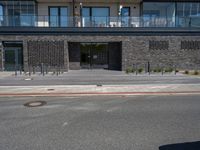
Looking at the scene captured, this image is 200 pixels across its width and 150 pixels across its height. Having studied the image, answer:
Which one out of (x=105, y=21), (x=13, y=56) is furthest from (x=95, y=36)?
(x=13, y=56)

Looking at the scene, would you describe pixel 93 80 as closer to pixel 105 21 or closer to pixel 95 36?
pixel 95 36

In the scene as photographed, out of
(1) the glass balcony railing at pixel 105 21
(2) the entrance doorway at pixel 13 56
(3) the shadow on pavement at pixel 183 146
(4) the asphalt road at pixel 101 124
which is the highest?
(1) the glass balcony railing at pixel 105 21

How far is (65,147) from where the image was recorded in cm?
510

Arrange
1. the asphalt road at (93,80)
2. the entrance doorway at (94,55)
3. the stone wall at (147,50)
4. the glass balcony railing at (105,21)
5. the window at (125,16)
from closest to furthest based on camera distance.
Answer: the asphalt road at (93,80), the stone wall at (147,50), the glass balcony railing at (105,21), the window at (125,16), the entrance doorway at (94,55)

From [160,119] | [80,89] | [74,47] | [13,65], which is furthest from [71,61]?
[160,119]

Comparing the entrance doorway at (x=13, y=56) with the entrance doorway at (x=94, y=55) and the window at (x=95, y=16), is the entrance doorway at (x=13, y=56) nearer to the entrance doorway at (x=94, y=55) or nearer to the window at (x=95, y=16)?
the entrance doorway at (x=94, y=55)

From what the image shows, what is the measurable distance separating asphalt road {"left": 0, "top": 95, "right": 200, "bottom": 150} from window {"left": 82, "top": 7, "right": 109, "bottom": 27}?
17826 millimetres

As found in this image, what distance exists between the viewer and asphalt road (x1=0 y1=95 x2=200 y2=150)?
5296 mm

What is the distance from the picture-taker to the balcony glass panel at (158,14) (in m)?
26.9

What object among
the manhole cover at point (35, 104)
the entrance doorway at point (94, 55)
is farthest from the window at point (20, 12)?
the manhole cover at point (35, 104)

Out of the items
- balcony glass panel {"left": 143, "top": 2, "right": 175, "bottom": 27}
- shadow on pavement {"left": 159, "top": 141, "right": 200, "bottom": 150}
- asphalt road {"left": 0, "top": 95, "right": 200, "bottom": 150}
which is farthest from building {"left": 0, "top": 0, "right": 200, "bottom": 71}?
shadow on pavement {"left": 159, "top": 141, "right": 200, "bottom": 150}

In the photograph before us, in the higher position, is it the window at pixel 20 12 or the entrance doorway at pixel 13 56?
the window at pixel 20 12

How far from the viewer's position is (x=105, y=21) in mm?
26906

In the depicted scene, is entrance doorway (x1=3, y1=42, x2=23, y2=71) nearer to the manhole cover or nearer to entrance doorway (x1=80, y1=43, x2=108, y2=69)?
entrance doorway (x1=80, y1=43, x2=108, y2=69)
